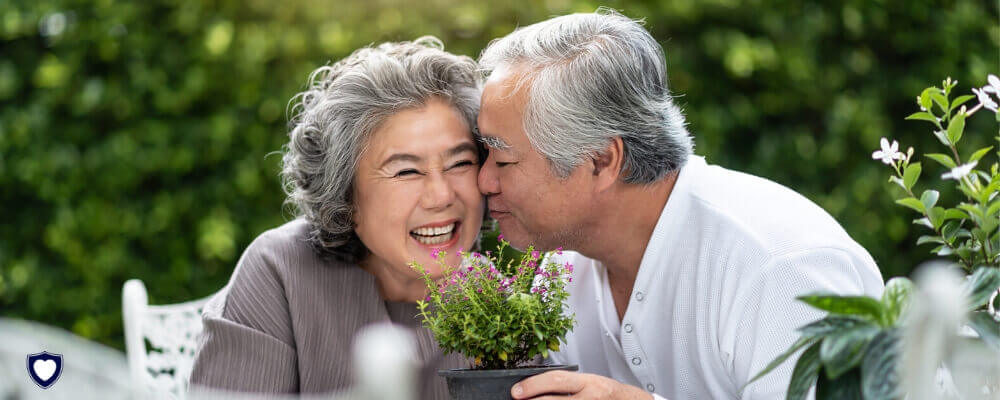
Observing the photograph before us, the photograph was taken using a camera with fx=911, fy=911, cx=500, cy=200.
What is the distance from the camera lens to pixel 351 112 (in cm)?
237

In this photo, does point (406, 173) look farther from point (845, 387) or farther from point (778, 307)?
point (845, 387)

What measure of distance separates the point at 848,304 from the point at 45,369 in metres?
1.25

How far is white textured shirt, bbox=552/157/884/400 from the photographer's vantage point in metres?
1.90

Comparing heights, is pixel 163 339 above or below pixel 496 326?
below

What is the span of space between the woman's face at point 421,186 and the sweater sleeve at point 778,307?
75cm

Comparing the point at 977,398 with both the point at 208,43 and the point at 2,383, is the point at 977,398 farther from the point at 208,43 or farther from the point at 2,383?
the point at 208,43

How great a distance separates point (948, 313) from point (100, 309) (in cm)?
361

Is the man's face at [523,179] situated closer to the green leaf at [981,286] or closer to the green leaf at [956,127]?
the green leaf at [956,127]

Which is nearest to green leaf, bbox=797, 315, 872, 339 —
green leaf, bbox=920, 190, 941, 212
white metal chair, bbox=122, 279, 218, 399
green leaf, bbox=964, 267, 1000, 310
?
green leaf, bbox=964, 267, 1000, 310

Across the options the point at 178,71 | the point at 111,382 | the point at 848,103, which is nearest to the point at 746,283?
the point at 111,382

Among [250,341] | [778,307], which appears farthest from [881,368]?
[250,341]

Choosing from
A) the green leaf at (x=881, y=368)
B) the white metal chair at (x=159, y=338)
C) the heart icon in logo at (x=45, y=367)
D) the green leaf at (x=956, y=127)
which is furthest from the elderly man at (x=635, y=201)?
the white metal chair at (x=159, y=338)

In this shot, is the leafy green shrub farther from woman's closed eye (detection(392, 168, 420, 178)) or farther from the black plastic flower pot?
woman's closed eye (detection(392, 168, 420, 178))

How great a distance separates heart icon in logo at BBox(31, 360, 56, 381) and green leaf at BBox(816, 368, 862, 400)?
3.87 ft
